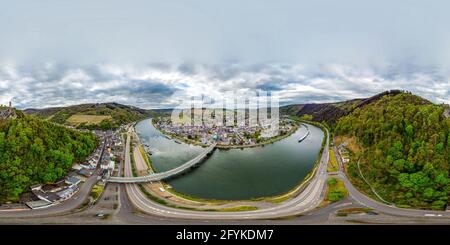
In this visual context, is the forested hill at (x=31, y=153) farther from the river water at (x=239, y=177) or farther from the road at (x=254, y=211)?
the river water at (x=239, y=177)

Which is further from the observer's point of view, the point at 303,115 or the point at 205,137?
the point at 205,137

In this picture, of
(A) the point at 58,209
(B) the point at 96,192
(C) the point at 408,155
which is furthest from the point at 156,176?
(C) the point at 408,155

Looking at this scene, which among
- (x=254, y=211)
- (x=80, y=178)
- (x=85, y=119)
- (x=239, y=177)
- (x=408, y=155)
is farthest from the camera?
(x=85, y=119)

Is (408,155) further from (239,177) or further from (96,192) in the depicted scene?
(96,192)

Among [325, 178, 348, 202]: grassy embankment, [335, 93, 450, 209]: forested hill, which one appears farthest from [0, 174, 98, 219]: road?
[335, 93, 450, 209]: forested hill

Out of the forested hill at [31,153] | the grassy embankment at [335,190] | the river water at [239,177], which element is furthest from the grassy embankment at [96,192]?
the grassy embankment at [335,190]
